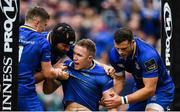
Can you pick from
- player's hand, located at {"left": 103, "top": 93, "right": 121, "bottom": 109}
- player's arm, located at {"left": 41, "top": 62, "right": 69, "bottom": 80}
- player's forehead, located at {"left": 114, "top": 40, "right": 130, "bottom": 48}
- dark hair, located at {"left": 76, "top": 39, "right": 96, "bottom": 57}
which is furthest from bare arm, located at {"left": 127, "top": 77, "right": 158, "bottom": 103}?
player's arm, located at {"left": 41, "top": 62, "right": 69, "bottom": 80}

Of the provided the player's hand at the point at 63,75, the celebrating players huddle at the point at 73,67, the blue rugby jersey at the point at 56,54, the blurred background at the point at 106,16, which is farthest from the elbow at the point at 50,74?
the blurred background at the point at 106,16

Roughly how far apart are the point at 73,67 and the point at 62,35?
0.48 m

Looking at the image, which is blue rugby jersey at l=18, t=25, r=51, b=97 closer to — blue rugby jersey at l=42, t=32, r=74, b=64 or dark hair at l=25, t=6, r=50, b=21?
dark hair at l=25, t=6, r=50, b=21

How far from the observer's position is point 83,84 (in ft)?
31.3

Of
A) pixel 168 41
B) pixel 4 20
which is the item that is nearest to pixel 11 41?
pixel 4 20

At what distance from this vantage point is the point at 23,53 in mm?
9211

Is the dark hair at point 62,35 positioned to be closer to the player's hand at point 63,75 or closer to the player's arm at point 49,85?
the player's hand at point 63,75

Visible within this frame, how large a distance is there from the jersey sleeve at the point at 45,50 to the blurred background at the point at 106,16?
24.5 ft

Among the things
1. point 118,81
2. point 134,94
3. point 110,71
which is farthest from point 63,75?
point 118,81

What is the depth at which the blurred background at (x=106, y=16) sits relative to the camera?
17.0 meters

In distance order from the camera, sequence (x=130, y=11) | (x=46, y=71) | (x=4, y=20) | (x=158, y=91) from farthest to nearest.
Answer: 1. (x=130, y=11)
2. (x=158, y=91)
3. (x=46, y=71)
4. (x=4, y=20)

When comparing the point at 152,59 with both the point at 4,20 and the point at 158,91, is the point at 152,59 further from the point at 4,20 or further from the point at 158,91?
the point at 4,20

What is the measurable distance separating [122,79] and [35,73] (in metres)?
1.52

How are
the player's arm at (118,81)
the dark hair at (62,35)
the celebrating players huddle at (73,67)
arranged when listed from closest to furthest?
1. the celebrating players huddle at (73,67)
2. the dark hair at (62,35)
3. the player's arm at (118,81)
